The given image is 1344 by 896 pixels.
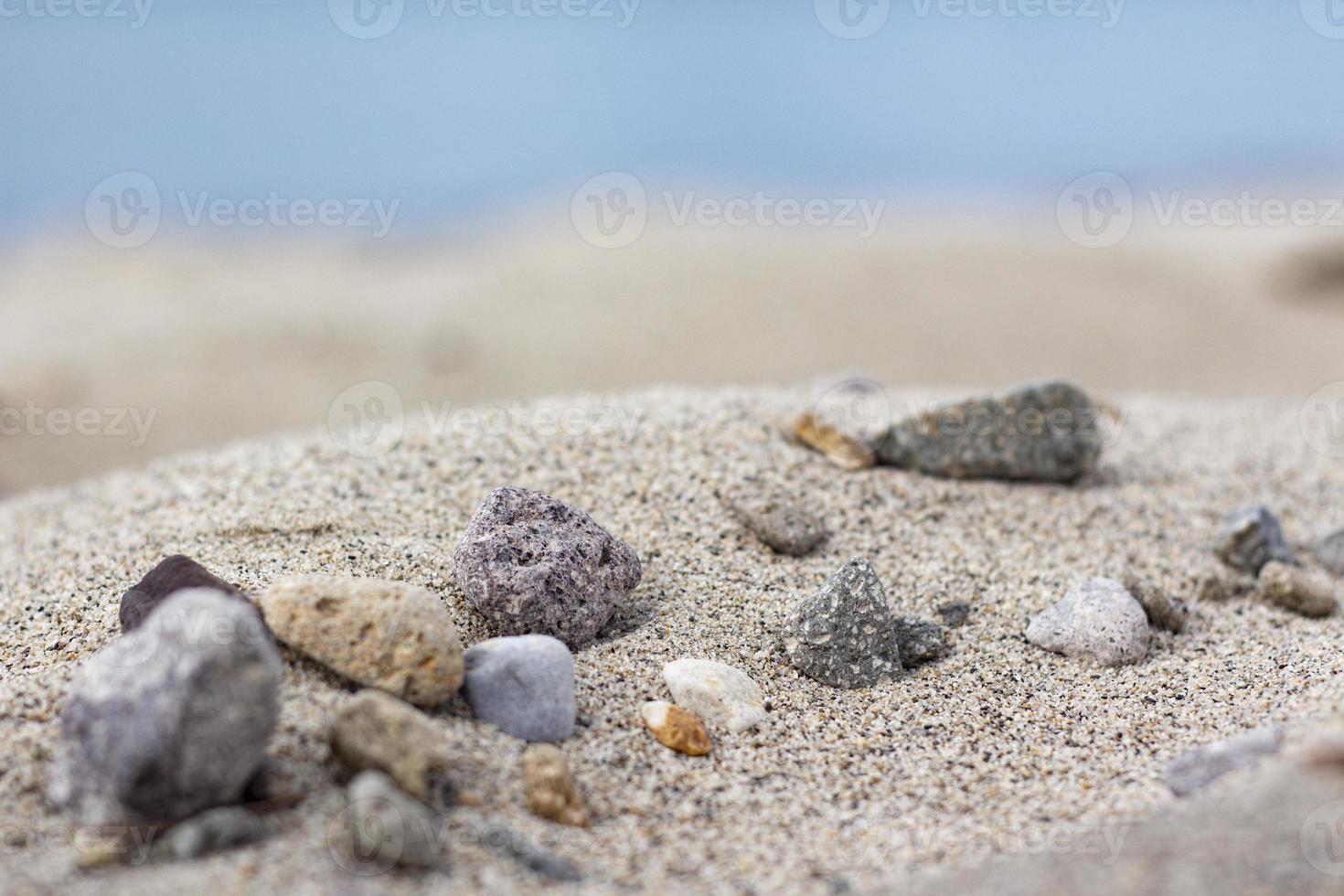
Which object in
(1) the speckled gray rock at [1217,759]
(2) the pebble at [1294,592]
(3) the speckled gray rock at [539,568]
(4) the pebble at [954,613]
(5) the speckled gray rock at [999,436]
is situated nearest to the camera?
(1) the speckled gray rock at [1217,759]

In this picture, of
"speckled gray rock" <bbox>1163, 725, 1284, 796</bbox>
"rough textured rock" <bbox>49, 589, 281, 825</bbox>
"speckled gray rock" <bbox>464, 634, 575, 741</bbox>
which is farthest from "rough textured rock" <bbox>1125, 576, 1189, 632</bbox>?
"rough textured rock" <bbox>49, 589, 281, 825</bbox>

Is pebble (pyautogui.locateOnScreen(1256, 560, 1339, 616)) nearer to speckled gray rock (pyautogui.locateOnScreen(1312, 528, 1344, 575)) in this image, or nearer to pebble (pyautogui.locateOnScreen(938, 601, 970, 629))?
speckled gray rock (pyautogui.locateOnScreen(1312, 528, 1344, 575))

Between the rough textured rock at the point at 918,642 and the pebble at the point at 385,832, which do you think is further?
the rough textured rock at the point at 918,642

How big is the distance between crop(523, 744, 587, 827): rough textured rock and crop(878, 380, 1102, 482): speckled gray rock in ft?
8.10

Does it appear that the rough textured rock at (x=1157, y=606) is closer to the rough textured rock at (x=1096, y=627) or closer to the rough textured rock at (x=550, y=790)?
the rough textured rock at (x=1096, y=627)

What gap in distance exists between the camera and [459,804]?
2.32 meters

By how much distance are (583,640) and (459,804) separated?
2.85ft

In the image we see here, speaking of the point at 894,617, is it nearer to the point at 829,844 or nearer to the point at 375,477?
the point at 829,844

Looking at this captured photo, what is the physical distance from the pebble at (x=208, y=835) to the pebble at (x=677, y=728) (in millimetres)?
1037

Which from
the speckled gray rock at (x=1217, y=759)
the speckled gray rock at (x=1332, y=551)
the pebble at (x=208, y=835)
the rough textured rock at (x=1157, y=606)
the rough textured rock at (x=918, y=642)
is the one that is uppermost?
the speckled gray rock at (x=1332, y=551)

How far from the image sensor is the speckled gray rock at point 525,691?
2.63 metres

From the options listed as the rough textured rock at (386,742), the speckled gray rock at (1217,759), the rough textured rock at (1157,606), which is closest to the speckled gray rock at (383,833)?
the rough textured rock at (386,742)

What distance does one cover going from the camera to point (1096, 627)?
Result: 3379 millimetres

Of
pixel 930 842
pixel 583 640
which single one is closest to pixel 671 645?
pixel 583 640
